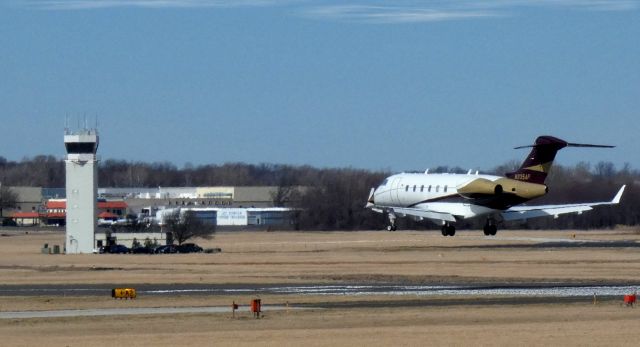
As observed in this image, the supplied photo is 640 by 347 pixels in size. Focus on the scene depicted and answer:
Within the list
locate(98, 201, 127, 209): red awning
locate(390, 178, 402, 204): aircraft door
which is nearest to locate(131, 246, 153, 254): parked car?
locate(390, 178, 402, 204): aircraft door

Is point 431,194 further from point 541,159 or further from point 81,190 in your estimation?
point 81,190

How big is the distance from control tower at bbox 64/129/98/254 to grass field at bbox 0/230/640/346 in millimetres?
4184

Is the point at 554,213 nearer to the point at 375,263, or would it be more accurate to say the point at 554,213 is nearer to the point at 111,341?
the point at 375,263

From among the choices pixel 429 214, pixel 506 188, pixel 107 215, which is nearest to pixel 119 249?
pixel 429 214

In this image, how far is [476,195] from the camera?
88875 mm

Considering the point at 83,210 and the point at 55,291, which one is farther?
the point at 83,210

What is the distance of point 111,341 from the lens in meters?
32.6

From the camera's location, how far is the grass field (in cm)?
3338

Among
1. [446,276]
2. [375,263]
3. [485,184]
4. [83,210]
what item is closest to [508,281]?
[446,276]

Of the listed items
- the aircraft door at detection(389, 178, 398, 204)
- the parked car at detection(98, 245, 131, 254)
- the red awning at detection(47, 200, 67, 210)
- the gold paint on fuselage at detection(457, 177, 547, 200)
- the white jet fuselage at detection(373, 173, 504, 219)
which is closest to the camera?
the gold paint on fuselage at detection(457, 177, 547, 200)

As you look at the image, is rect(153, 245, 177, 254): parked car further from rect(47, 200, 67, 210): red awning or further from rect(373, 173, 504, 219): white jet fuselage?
rect(47, 200, 67, 210): red awning

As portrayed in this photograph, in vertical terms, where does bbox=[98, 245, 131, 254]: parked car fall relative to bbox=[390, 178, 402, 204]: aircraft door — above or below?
below

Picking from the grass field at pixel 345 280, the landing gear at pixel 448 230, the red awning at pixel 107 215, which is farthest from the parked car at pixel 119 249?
the red awning at pixel 107 215

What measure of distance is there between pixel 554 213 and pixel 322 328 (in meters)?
58.3
